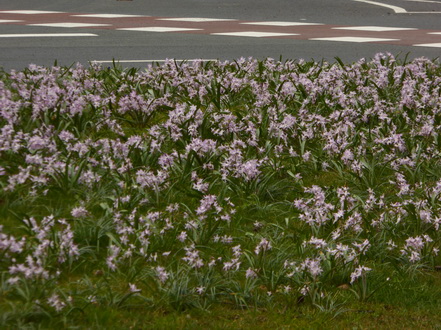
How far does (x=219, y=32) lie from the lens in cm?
1478

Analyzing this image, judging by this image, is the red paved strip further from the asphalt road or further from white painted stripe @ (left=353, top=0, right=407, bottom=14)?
white painted stripe @ (left=353, top=0, right=407, bottom=14)

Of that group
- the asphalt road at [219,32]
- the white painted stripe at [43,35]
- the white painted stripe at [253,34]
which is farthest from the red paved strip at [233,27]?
the white painted stripe at [43,35]

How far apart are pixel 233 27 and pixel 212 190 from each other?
10.0 metres

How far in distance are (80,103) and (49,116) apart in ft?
1.02

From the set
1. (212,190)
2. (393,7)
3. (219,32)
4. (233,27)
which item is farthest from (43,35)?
(212,190)

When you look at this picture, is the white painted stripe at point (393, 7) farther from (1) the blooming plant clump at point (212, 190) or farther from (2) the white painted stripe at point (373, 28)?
(1) the blooming plant clump at point (212, 190)

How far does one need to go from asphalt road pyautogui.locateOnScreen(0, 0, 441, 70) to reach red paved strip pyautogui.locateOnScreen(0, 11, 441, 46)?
0.05 ft

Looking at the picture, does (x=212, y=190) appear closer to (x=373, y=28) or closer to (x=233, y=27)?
(x=233, y=27)

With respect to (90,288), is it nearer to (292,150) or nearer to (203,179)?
(203,179)

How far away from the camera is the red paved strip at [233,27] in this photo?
47.4 feet

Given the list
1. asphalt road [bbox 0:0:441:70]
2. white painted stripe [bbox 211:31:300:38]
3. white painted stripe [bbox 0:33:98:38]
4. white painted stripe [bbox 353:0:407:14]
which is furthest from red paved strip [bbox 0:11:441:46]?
white painted stripe [bbox 353:0:407:14]

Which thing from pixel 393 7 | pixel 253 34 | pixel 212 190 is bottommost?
pixel 393 7

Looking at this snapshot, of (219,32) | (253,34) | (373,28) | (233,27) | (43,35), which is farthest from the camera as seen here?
(373,28)

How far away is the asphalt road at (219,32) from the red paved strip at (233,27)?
0.02 meters
